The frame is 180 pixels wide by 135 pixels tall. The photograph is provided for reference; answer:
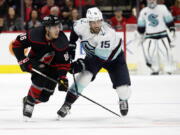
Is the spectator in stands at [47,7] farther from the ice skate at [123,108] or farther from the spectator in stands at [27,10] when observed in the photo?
the ice skate at [123,108]

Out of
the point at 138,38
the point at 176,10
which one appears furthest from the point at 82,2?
the point at 176,10

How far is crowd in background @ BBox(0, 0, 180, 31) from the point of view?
37.7 ft

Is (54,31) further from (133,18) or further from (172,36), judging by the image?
(133,18)

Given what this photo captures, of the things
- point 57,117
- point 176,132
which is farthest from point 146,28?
point 176,132

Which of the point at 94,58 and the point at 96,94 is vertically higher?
the point at 94,58

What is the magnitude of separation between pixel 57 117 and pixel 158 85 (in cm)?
328

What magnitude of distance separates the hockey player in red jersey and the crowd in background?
5294mm

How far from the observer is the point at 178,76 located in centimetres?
1082

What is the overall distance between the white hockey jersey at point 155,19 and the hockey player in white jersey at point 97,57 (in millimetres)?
4901

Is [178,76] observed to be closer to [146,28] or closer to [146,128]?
[146,28]

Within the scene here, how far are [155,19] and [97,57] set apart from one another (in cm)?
515

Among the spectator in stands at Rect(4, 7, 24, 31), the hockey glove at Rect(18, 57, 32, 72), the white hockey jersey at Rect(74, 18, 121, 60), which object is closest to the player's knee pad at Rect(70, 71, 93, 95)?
the white hockey jersey at Rect(74, 18, 121, 60)

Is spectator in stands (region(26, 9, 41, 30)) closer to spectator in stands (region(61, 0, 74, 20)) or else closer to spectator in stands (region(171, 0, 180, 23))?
spectator in stands (region(61, 0, 74, 20))

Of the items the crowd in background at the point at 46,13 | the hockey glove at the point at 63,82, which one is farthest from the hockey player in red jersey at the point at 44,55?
the crowd in background at the point at 46,13
